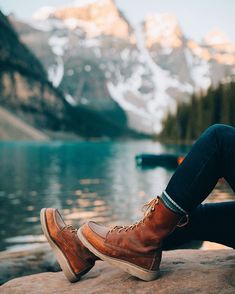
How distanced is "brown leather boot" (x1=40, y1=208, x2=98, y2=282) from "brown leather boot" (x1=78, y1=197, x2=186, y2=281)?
0.14 metres

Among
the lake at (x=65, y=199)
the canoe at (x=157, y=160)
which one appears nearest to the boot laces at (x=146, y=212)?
the lake at (x=65, y=199)

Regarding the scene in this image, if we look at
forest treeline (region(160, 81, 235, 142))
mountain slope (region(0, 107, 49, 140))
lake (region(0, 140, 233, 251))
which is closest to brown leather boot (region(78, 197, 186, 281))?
lake (region(0, 140, 233, 251))

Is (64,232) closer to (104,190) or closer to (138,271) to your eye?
(138,271)

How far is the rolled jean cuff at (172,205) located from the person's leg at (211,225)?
33 cm

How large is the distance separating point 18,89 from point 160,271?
656 ft

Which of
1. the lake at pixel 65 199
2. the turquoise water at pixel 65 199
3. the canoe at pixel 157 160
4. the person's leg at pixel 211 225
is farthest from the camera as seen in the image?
the canoe at pixel 157 160

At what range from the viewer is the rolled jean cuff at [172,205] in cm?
318

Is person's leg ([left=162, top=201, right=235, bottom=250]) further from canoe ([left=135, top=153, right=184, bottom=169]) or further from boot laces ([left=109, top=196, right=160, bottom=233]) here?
canoe ([left=135, top=153, right=184, bottom=169])

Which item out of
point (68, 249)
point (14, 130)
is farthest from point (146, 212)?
point (14, 130)

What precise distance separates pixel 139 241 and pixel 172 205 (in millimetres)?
417

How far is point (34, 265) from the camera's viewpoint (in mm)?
6328

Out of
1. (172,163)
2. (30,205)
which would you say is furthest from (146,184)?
(172,163)

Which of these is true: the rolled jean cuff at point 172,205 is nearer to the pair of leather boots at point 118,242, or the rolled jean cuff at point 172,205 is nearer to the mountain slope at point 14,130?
the pair of leather boots at point 118,242

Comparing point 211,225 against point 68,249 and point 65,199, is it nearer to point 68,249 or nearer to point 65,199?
point 68,249
